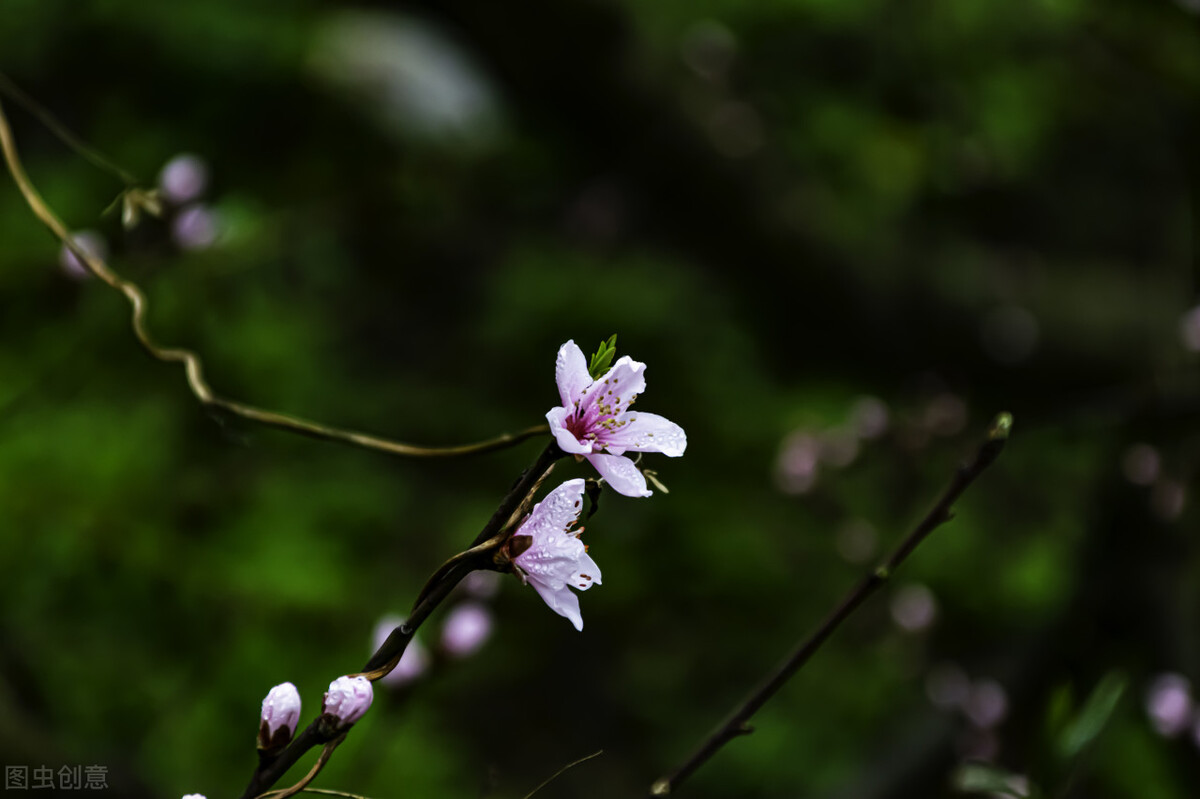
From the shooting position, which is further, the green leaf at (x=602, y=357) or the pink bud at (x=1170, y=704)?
the pink bud at (x=1170, y=704)

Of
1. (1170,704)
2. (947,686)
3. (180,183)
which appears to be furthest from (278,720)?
(947,686)

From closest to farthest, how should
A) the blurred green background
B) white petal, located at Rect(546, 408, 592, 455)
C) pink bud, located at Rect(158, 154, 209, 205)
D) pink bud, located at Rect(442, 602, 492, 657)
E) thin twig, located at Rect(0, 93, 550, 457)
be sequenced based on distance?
white petal, located at Rect(546, 408, 592, 455) → thin twig, located at Rect(0, 93, 550, 457) → pink bud, located at Rect(442, 602, 492, 657) → pink bud, located at Rect(158, 154, 209, 205) → the blurred green background

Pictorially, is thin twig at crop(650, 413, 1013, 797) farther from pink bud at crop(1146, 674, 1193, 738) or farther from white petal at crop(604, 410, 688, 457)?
pink bud at crop(1146, 674, 1193, 738)

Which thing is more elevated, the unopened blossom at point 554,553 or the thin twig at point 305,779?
the unopened blossom at point 554,553

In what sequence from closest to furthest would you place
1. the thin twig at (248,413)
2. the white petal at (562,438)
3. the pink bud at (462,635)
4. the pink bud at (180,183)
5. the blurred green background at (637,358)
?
the white petal at (562,438)
the thin twig at (248,413)
the pink bud at (462,635)
the pink bud at (180,183)
the blurred green background at (637,358)

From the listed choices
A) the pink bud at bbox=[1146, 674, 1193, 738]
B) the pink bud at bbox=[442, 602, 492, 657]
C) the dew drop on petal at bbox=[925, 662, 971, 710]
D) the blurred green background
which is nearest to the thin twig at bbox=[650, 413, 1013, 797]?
the pink bud at bbox=[442, 602, 492, 657]

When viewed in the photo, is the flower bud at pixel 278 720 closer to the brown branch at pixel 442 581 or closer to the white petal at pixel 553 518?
the brown branch at pixel 442 581

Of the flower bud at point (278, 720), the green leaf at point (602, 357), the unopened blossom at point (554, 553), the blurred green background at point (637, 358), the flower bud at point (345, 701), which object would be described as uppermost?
the green leaf at point (602, 357)

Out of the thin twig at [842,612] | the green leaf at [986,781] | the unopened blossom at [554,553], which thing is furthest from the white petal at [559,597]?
the green leaf at [986,781]
